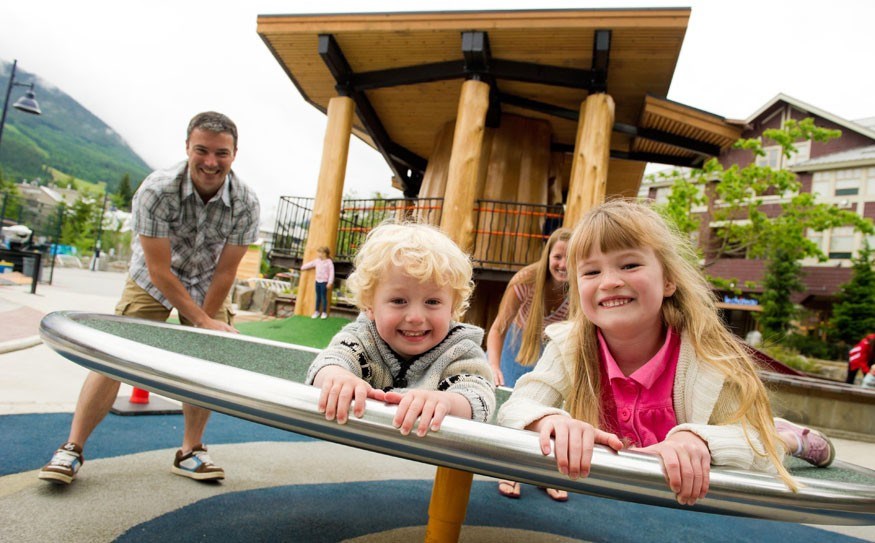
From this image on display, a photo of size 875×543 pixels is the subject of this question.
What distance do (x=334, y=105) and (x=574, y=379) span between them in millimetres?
7746

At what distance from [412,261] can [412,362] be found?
295 millimetres

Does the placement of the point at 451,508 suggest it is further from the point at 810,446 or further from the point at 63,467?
the point at 63,467

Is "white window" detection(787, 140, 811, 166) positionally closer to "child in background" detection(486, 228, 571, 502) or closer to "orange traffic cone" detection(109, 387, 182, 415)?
"child in background" detection(486, 228, 571, 502)

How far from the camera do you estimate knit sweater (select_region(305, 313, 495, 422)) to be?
4.45ft

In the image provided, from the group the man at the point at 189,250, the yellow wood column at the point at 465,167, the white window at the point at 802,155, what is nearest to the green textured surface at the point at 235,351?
the man at the point at 189,250

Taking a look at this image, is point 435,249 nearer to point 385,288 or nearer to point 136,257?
point 385,288

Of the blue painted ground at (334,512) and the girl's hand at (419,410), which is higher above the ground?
the girl's hand at (419,410)

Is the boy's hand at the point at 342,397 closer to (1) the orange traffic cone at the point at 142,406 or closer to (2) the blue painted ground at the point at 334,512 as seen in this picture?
(2) the blue painted ground at the point at 334,512

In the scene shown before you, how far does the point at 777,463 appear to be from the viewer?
109 centimetres

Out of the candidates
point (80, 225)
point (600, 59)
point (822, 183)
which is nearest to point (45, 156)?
point (80, 225)

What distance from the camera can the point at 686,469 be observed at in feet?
3.20

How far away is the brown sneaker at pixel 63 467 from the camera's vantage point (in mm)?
1935

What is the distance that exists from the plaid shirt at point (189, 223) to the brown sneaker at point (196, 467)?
0.72 m

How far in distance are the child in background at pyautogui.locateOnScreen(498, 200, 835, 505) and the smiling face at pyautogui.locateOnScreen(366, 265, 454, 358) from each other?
283mm
